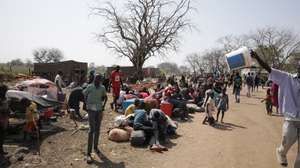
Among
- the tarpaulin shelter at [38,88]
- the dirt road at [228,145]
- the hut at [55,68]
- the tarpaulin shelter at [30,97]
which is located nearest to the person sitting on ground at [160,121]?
the dirt road at [228,145]

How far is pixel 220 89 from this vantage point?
40.7 ft

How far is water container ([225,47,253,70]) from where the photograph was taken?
19.8 ft

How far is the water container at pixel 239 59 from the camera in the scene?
605 cm

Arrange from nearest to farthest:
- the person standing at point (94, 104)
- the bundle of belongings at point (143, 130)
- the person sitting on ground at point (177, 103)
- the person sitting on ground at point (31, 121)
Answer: the person standing at point (94, 104) < the person sitting on ground at point (31, 121) < the bundle of belongings at point (143, 130) < the person sitting on ground at point (177, 103)

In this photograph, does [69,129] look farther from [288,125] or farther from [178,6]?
[178,6]

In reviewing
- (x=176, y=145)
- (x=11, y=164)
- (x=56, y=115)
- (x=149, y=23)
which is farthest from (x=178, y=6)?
(x=11, y=164)

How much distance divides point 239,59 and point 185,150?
2.90 meters

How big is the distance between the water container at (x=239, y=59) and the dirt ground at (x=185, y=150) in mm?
2111

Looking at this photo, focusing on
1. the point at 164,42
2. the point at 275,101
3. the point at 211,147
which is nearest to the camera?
the point at 275,101

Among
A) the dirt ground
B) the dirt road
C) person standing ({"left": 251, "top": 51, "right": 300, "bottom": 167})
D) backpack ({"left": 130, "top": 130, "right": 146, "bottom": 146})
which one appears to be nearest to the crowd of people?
person standing ({"left": 251, "top": 51, "right": 300, "bottom": 167})

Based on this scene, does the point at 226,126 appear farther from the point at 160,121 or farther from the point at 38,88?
the point at 38,88

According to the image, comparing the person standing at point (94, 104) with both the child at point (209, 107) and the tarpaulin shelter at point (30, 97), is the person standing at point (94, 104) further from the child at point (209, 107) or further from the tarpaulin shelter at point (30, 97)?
the child at point (209, 107)

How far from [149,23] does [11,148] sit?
26.8 metres

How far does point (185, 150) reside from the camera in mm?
7980
